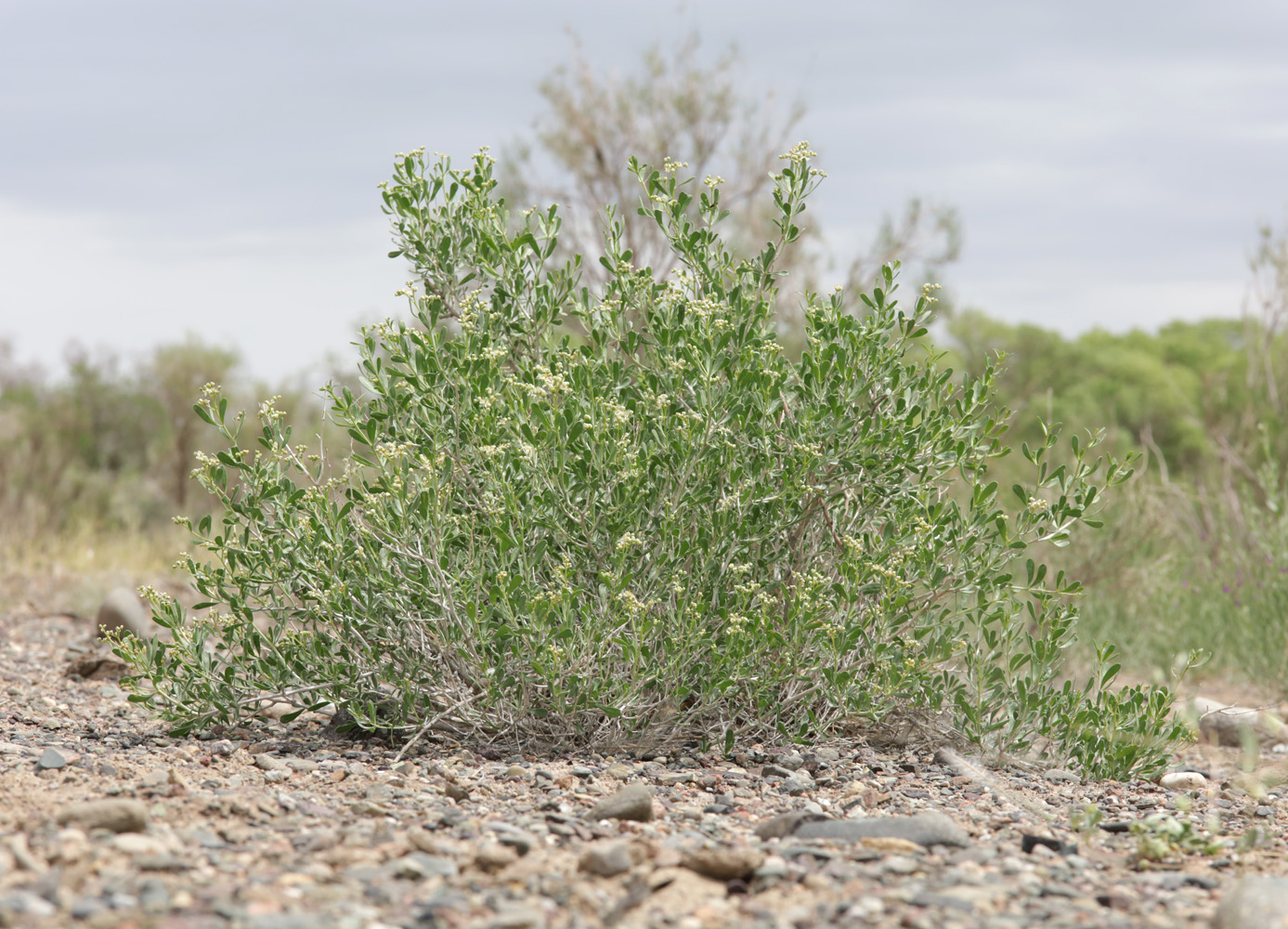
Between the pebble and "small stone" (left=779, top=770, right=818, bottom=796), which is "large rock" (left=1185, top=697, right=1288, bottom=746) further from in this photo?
the pebble

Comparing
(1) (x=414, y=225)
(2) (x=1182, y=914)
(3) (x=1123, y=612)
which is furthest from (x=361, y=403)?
(3) (x=1123, y=612)

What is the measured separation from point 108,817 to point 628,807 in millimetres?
1494

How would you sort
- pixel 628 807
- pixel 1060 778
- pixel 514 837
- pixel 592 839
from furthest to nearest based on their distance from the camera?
1. pixel 1060 778
2. pixel 628 807
3. pixel 592 839
4. pixel 514 837

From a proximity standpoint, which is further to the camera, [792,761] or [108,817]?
[792,761]

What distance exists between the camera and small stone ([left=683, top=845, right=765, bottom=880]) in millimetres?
3172

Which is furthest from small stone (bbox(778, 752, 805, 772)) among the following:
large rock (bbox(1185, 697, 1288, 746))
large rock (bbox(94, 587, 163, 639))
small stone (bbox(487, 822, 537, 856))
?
large rock (bbox(94, 587, 163, 639))

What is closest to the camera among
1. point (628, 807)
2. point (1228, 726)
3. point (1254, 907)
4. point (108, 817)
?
point (1254, 907)

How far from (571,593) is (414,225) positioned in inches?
69.0

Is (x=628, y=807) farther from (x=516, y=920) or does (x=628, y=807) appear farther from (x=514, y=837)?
(x=516, y=920)

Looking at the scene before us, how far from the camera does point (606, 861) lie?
3.18 meters

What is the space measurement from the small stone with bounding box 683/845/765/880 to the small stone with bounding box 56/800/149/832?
5.03 ft

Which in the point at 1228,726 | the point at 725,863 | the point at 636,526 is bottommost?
the point at 1228,726

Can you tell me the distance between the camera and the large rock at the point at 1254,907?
2854mm

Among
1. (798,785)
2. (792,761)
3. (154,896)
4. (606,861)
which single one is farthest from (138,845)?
(792,761)
